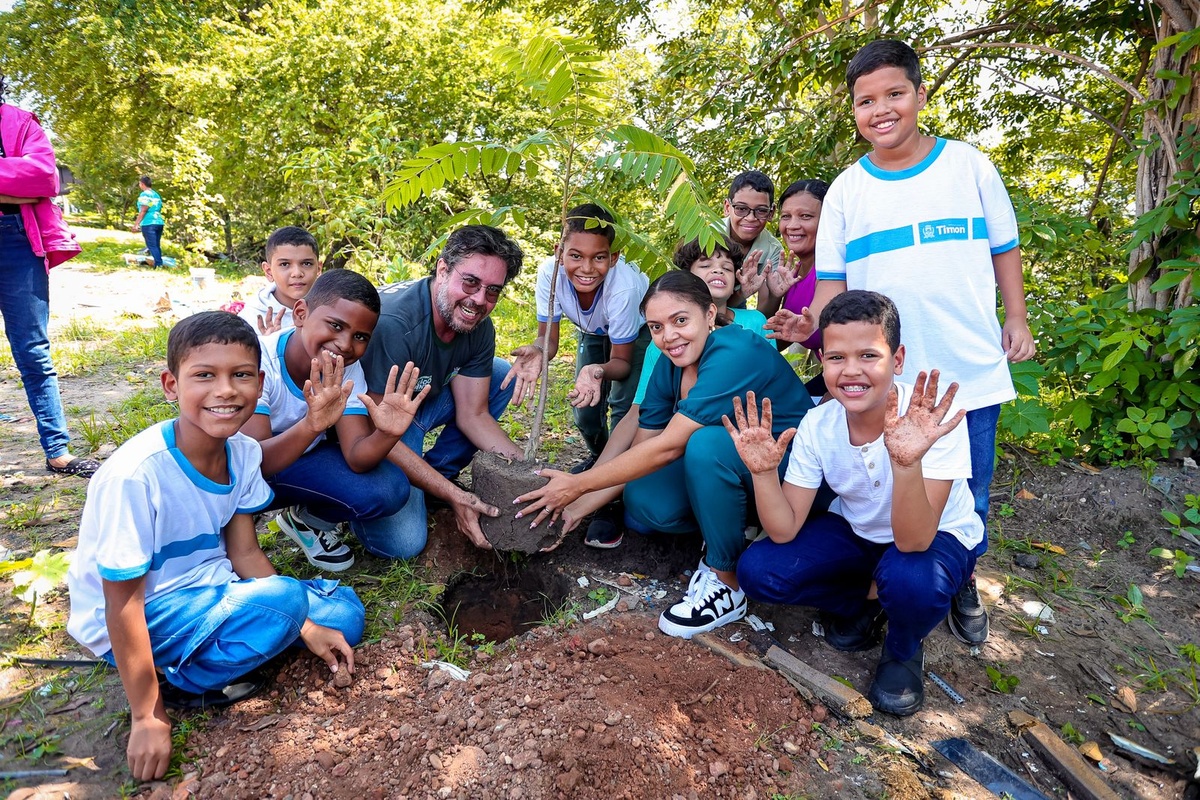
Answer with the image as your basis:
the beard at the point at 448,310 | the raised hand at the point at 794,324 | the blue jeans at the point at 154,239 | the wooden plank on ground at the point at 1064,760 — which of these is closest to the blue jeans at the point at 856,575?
the wooden plank on ground at the point at 1064,760

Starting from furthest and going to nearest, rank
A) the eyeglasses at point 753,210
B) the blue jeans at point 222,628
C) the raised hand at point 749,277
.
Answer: the eyeglasses at point 753,210, the raised hand at point 749,277, the blue jeans at point 222,628

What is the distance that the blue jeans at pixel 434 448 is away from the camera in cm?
320

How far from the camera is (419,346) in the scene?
10.4 feet

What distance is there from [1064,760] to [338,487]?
113 inches

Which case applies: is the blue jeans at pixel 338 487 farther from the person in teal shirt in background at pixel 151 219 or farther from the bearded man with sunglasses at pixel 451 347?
the person in teal shirt in background at pixel 151 219

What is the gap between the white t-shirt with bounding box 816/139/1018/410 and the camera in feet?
8.13

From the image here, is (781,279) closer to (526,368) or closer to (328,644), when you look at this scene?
(526,368)

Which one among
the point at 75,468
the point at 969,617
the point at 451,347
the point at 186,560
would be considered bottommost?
the point at 75,468

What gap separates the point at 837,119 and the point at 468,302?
3.33 m

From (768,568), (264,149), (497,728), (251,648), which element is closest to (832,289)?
(768,568)

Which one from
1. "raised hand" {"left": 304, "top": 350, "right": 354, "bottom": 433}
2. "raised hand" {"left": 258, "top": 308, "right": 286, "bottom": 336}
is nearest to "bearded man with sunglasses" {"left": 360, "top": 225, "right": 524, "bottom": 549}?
"raised hand" {"left": 304, "top": 350, "right": 354, "bottom": 433}

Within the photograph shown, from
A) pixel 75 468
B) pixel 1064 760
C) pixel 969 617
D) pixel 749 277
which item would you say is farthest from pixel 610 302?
pixel 75 468

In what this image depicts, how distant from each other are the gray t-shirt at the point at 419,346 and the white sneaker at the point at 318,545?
783 millimetres

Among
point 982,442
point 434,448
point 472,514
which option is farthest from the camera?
point 434,448
